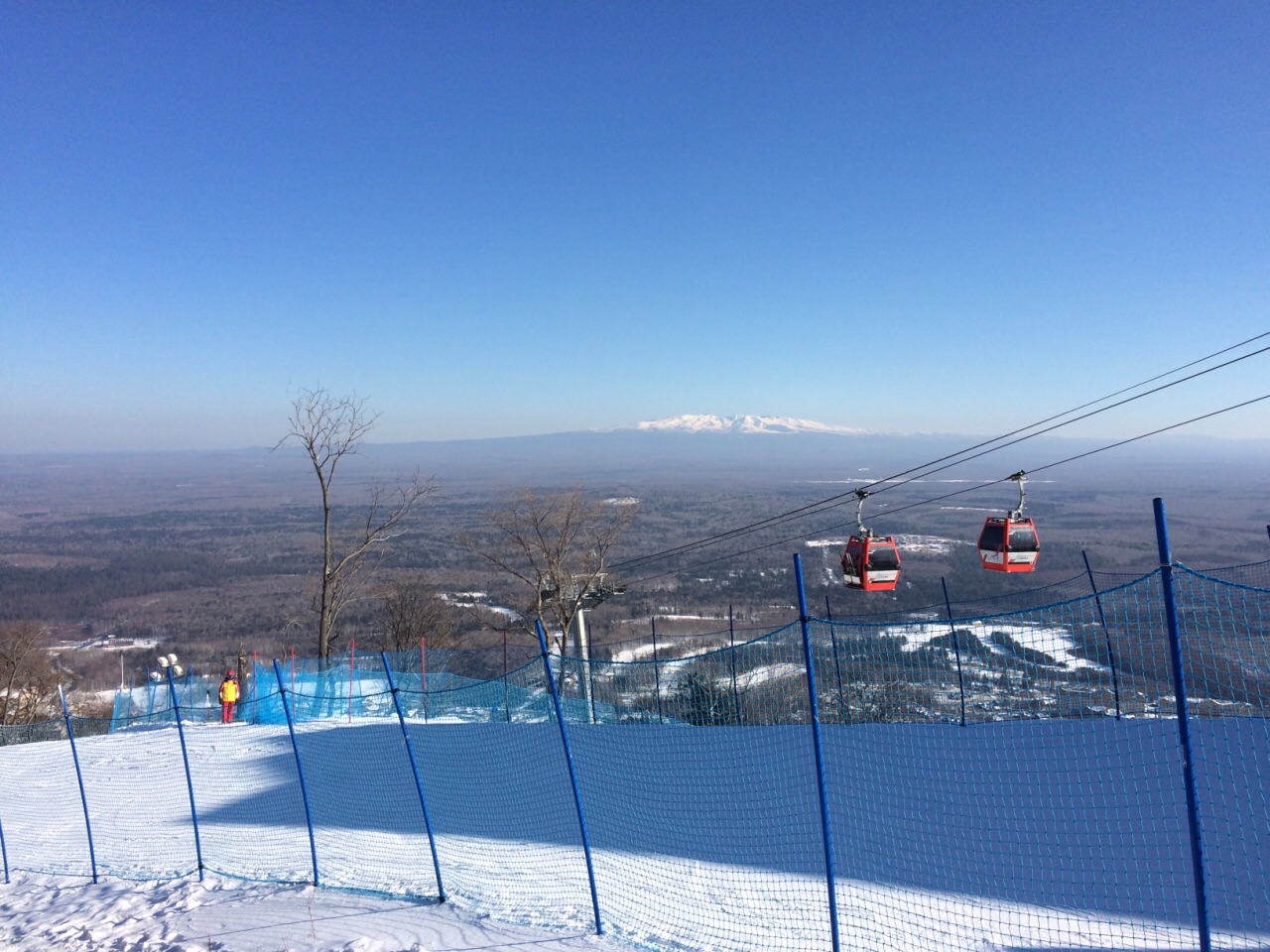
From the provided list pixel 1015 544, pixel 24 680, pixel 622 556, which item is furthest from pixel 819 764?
pixel 622 556

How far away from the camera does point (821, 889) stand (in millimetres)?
5883

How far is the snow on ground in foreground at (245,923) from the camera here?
17.4 ft

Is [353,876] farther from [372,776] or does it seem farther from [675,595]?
[675,595]

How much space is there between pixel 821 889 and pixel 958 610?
35.6ft

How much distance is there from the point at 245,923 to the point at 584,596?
14219mm

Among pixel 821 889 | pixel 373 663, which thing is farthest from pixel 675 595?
pixel 821 889

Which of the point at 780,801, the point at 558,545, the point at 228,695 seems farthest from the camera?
the point at 558,545

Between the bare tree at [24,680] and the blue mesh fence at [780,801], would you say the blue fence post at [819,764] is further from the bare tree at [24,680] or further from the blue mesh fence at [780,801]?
the bare tree at [24,680]

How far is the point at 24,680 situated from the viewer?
1017 inches

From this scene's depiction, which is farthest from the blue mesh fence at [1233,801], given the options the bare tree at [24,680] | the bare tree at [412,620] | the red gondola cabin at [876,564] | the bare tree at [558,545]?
the bare tree at [24,680]

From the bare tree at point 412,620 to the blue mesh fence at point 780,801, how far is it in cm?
1303

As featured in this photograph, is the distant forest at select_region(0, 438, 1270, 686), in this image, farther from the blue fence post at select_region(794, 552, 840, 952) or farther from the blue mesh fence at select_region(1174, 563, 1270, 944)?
the blue fence post at select_region(794, 552, 840, 952)

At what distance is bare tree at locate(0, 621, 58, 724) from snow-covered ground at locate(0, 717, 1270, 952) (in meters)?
18.1

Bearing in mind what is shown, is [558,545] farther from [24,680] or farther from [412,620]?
[24,680]
